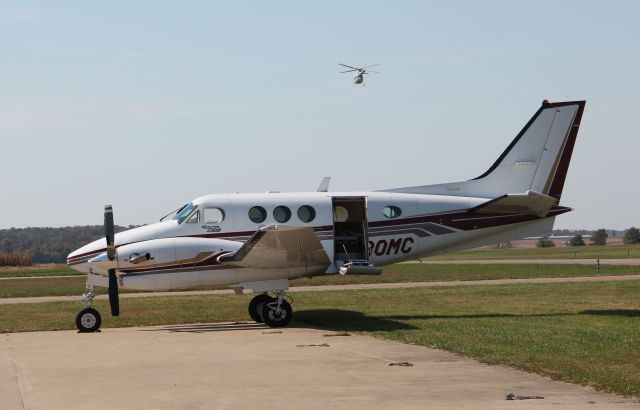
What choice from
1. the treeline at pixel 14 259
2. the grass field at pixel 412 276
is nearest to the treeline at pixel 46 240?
the treeline at pixel 14 259

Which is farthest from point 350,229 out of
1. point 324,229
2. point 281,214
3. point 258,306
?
point 258,306

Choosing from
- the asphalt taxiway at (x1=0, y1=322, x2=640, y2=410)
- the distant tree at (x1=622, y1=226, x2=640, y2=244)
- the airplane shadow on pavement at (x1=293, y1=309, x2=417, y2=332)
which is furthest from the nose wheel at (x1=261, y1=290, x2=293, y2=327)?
the distant tree at (x1=622, y1=226, x2=640, y2=244)

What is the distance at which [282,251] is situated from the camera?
23.6 m

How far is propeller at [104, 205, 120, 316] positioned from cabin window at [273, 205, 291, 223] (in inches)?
181

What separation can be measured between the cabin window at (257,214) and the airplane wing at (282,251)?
1.43 metres

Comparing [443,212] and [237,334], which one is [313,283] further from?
[237,334]

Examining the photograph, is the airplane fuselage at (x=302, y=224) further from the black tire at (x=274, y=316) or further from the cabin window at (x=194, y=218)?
the black tire at (x=274, y=316)

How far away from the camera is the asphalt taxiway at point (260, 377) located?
12695 millimetres

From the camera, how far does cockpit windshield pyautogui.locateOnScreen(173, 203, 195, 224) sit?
2458cm

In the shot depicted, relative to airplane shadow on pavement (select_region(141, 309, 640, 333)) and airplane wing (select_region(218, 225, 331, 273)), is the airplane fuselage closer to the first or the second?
airplane wing (select_region(218, 225, 331, 273))

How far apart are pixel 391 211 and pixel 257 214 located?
410cm

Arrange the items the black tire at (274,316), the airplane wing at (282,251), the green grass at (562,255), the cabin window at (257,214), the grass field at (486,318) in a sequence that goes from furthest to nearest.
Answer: the green grass at (562,255), the cabin window at (257,214), the black tire at (274,316), the airplane wing at (282,251), the grass field at (486,318)

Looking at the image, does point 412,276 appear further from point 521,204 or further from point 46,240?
point 46,240

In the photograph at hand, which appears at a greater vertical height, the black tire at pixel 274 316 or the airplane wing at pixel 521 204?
the airplane wing at pixel 521 204
